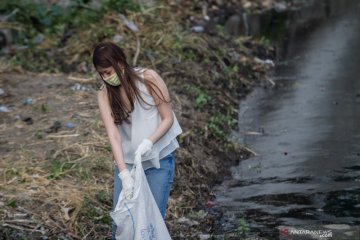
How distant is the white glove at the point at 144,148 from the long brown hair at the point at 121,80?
263mm

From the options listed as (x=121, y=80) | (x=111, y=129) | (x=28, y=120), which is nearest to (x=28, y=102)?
(x=28, y=120)

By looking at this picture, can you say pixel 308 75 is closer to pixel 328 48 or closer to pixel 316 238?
pixel 328 48

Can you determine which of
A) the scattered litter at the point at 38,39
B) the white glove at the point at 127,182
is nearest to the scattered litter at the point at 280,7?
the scattered litter at the point at 38,39

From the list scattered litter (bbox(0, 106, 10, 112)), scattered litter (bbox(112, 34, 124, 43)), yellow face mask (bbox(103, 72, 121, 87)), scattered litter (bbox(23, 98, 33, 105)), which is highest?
yellow face mask (bbox(103, 72, 121, 87))

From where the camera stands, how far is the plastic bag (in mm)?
4984

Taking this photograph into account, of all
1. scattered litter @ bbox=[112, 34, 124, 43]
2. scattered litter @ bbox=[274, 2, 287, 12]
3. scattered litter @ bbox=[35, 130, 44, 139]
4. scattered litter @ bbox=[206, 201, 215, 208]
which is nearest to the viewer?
scattered litter @ bbox=[206, 201, 215, 208]

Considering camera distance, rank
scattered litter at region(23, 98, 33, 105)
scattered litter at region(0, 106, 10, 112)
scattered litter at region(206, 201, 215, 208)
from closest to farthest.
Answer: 1. scattered litter at region(206, 201, 215, 208)
2. scattered litter at region(0, 106, 10, 112)
3. scattered litter at region(23, 98, 33, 105)

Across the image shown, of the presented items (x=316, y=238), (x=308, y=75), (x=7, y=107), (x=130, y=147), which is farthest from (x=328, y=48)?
(x=130, y=147)

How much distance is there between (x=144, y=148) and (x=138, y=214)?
0.43 m

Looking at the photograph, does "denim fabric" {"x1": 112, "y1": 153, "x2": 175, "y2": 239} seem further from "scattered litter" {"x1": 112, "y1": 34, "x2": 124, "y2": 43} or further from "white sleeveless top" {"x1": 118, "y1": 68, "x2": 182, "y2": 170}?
"scattered litter" {"x1": 112, "y1": 34, "x2": 124, "y2": 43}

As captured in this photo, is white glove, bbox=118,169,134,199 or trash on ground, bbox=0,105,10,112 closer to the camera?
white glove, bbox=118,169,134,199

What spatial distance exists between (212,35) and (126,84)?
311 inches

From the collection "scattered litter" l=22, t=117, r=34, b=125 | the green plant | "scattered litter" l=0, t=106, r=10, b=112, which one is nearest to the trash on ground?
"scattered litter" l=0, t=106, r=10, b=112

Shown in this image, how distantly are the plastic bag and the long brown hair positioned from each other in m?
0.38
